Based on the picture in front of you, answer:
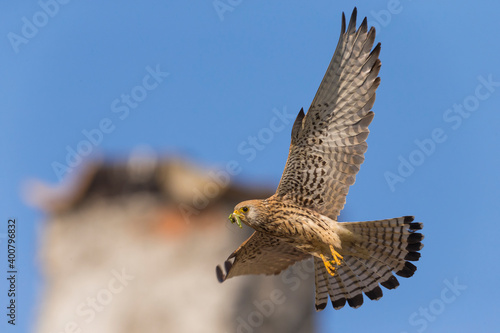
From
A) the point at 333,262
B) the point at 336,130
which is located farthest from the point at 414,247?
the point at 336,130

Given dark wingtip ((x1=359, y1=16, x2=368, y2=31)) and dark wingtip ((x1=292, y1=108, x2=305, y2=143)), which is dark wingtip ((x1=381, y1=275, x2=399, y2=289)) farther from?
dark wingtip ((x1=359, y1=16, x2=368, y2=31))

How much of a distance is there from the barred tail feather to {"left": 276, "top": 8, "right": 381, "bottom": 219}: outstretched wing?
52cm

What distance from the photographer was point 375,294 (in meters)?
8.46

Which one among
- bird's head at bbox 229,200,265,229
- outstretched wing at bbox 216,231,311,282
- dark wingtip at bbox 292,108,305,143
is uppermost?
dark wingtip at bbox 292,108,305,143

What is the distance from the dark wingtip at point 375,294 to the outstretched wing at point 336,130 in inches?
44.7

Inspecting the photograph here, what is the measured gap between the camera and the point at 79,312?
49.2 feet

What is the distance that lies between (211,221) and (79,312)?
354 centimetres

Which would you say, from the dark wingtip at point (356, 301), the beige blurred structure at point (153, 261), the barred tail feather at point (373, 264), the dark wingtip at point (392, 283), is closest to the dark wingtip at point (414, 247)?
the barred tail feather at point (373, 264)

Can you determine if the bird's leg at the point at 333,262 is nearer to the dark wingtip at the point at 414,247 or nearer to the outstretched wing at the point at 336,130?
the outstretched wing at the point at 336,130

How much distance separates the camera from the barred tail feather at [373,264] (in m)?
8.04

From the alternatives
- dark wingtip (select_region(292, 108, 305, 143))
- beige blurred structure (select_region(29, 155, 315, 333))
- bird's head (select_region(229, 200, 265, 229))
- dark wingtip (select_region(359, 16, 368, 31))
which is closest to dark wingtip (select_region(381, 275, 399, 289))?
bird's head (select_region(229, 200, 265, 229))

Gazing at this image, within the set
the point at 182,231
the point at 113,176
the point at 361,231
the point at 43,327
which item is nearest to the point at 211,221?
the point at 182,231

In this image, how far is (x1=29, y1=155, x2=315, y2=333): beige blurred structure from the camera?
1386 centimetres

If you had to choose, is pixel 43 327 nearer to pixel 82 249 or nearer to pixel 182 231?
pixel 82 249
